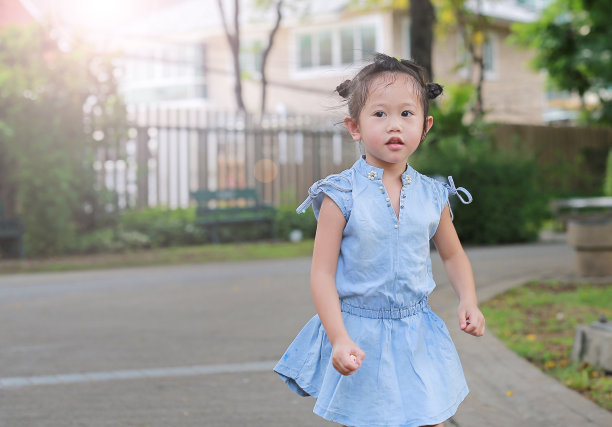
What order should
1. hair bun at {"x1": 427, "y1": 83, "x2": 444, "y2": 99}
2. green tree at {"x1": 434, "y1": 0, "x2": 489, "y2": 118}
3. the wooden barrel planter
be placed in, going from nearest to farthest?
1. hair bun at {"x1": 427, "y1": 83, "x2": 444, "y2": 99}
2. the wooden barrel planter
3. green tree at {"x1": 434, "y1": 0, "x2": 489, "y2": 118}

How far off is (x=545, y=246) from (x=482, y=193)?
1221 mm

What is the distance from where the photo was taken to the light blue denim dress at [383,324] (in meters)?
2.42

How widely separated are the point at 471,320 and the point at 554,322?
394cm

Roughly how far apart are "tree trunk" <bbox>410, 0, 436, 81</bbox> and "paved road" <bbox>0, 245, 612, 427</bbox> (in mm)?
4312

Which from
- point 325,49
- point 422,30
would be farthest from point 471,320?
point 325,49

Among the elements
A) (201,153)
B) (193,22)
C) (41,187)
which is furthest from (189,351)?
(193,22)

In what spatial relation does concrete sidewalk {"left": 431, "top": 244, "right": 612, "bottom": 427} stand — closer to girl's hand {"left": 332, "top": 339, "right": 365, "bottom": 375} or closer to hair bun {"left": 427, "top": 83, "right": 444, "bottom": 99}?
girl's hand {"left": 332, "top": 339, "right": 365, "bottom": 375}

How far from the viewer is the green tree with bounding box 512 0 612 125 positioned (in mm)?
20203

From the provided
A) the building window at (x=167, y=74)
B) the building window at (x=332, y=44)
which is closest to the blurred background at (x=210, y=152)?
the building window at (x=332, y=44)

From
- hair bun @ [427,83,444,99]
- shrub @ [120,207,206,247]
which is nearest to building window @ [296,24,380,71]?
shrub @ [120,207,206,247]

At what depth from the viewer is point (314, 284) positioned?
2457 mm

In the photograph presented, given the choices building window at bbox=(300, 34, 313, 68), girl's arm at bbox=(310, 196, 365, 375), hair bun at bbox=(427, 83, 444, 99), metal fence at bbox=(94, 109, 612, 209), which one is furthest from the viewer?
building window at bbox=(300, 34, 313, 68)

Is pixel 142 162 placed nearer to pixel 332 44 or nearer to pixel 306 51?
pixel 332 44

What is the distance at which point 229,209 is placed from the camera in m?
14.0
